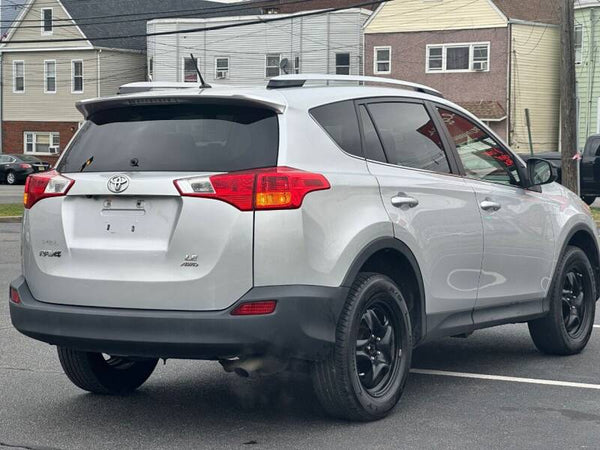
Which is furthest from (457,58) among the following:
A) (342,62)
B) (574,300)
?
(574,300)

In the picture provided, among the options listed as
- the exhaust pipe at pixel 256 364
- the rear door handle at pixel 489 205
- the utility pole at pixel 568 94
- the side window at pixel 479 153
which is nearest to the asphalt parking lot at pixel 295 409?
the exhaust pipe at pixel 256 364

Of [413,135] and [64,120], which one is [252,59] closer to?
[64,120]

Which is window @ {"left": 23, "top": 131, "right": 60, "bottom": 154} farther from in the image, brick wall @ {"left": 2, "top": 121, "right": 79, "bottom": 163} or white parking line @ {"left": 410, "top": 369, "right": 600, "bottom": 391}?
white parking line @ {"left": 410, "top": 369, "right": 600, "bottom": 391}

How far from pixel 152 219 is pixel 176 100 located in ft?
2.20

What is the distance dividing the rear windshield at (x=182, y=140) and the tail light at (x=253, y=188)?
99 millimetres

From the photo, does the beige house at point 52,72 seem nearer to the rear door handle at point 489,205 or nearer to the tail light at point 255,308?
the rear door handle at point 489,205

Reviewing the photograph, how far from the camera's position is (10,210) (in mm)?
25641

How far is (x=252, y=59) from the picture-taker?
54000 millimetres

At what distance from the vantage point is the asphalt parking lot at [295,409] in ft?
18.9

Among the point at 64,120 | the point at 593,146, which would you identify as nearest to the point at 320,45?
the point at 64,120

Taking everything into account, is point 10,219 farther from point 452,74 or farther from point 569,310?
point 452,74

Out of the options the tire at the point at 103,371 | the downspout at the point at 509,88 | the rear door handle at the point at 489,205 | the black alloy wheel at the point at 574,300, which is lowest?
the tire at the point at 103,371

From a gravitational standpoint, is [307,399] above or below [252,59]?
below

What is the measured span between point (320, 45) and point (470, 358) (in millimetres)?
44600
